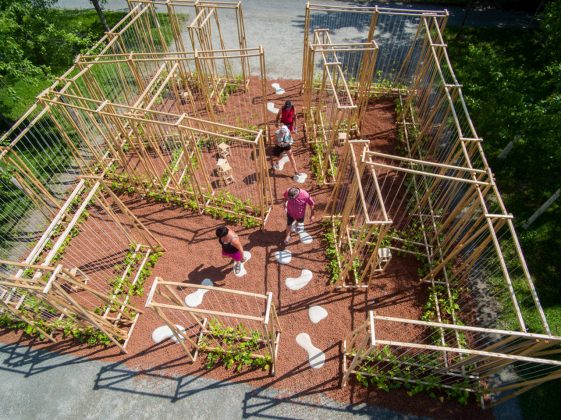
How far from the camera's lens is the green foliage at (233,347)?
260 inches

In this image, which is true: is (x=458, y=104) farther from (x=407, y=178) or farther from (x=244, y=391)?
(x=244, y=391)

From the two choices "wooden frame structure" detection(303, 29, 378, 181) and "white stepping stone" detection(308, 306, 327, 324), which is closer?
"white stepping stone" detection(308, 306, 327, 324)

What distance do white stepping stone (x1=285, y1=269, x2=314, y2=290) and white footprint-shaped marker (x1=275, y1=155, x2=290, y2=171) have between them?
371 cm

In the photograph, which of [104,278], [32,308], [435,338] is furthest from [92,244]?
[435,338]

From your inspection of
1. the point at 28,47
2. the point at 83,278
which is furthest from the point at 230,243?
the point at 28,47

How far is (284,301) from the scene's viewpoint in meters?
7.48

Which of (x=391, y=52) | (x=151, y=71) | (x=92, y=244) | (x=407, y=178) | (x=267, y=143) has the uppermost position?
(x=391, y=52)

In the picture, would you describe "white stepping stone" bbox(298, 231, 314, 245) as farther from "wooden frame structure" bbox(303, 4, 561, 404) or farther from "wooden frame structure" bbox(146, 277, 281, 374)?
"wooden frame structure" bbox(146, 277, 281, 374)

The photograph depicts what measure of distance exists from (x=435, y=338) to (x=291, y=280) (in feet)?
10.9

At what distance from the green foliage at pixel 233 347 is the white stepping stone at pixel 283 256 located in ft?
6.24

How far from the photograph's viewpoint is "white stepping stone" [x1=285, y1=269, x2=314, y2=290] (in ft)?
25.3

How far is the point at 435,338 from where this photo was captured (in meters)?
6.80

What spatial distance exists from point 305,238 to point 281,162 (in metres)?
3.03

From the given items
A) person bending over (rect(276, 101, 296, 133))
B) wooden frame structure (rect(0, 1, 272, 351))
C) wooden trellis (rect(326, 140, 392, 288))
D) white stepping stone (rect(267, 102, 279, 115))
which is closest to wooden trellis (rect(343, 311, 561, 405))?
wooden trellis (rect(326, 140, 392, 288))
